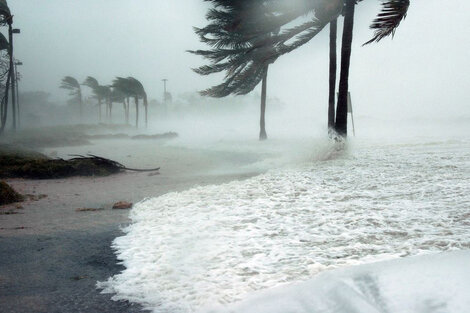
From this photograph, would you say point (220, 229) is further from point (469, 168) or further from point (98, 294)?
point (469, 168)

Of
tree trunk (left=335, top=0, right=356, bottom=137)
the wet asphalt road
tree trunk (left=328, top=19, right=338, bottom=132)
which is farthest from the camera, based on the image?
tree trunk (left=328, top=19, right=338, bottom=132)

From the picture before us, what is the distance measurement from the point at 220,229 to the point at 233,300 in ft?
4.58

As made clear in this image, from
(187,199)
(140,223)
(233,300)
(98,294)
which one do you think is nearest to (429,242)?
(233,300)

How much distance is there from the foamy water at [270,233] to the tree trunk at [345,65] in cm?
589

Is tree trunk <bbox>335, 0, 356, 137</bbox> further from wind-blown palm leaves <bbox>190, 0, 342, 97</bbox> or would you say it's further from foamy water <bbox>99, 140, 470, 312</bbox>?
foamy water <bbox>99, 140, 470, 312</bbox>

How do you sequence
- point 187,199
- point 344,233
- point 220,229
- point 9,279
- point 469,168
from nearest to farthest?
point 9,279 < point 344,233 < point 220,229 < point 187,199 < point 469,168

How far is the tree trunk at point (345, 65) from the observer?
36.1ft

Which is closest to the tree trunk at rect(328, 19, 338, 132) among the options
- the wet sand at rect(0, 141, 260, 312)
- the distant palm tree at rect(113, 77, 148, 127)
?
the wet sand at rect(0, 141, 260, 312)

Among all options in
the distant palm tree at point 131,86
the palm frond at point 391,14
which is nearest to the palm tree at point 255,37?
the palm frond at point 391,14

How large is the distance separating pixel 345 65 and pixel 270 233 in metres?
8.88

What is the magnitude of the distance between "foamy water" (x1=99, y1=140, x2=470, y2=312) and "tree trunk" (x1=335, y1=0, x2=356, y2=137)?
19.3ft

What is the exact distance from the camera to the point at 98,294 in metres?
2.21

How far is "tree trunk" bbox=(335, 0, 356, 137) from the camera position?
11.0 m

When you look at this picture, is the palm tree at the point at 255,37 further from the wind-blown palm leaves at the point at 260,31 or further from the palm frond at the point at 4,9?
the palm frond at the point at 4,9
